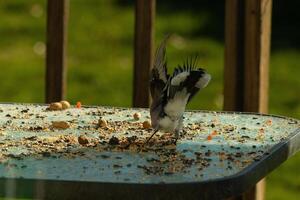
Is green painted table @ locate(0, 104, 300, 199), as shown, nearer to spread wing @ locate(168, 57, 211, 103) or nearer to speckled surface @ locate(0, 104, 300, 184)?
speckled surface @ locate(0, 104, 300, 184)

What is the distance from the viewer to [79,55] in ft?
21.0

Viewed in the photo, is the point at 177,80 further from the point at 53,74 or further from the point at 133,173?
the point at 53,74

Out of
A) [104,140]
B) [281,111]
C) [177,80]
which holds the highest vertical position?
[177,80]

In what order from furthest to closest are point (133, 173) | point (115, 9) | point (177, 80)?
1. point (115, 9)
2. point (177, 80)
3. point (133, 173)

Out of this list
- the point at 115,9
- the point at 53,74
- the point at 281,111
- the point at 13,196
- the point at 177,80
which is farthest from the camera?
the point at 115,9

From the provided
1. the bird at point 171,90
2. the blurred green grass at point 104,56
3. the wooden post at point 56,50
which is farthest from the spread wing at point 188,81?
the blurred green grass at point 104,56

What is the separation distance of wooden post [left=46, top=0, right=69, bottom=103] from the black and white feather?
111cm

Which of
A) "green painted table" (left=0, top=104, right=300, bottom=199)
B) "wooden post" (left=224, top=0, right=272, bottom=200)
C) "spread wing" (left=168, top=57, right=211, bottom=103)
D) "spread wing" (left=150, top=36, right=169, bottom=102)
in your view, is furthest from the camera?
"wooden post" (left=224, top=0, right=272, bottom=200)

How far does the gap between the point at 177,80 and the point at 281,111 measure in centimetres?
324

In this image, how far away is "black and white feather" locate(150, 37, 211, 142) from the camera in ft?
7.84

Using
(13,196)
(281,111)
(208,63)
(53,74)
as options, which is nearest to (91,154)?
(13,196)

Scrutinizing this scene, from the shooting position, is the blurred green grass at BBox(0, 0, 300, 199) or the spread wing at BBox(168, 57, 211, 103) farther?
the blurred green grass at BBox(0, 0, 300, 199)

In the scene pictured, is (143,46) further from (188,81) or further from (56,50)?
(188,81)

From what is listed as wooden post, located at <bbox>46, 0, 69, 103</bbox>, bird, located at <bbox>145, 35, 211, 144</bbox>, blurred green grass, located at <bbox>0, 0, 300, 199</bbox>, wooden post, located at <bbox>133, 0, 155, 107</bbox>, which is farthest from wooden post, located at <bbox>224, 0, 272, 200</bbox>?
blurred green grass, located at <bbox>0, 0, 300, 199</bbox>
